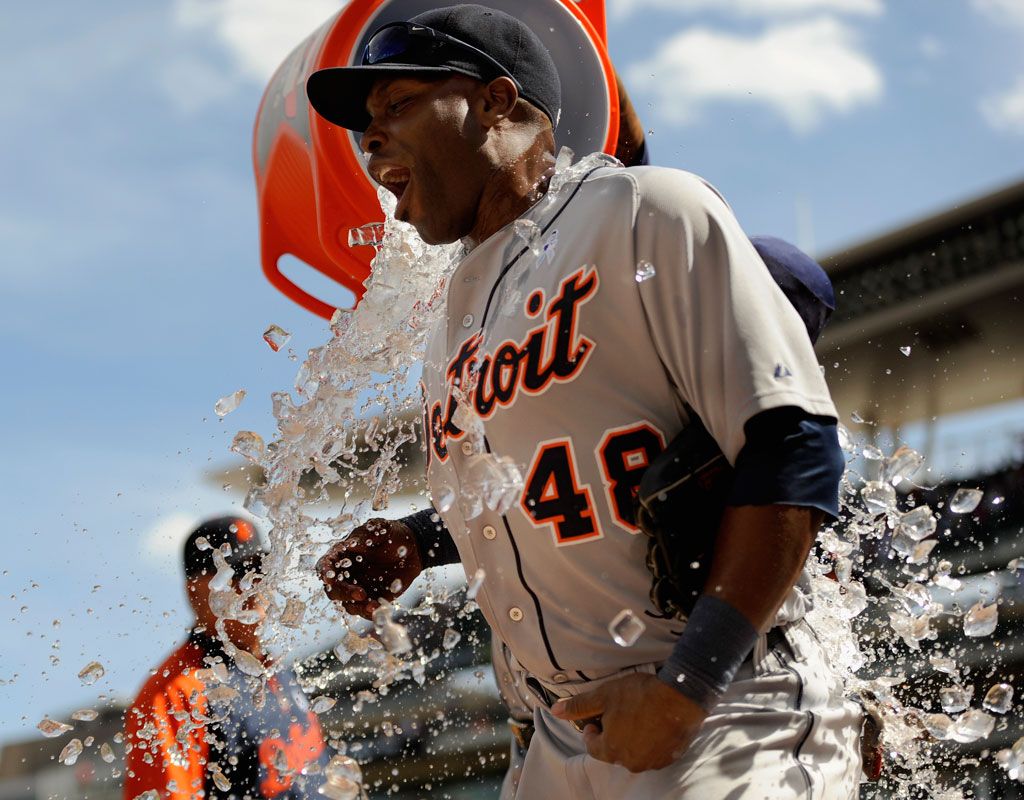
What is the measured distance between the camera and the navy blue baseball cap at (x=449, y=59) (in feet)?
7.13

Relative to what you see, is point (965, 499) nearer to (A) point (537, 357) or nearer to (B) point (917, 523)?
(B) point (917, 523)

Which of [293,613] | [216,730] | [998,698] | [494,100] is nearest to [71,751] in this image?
[293,613]

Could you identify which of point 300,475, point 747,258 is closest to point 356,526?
point 300,475

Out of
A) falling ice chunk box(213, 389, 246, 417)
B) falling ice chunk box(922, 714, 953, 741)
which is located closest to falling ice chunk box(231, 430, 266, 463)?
falling ice chunk box(213, 389, 246, 417)

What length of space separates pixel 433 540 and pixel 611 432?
30.1 inches

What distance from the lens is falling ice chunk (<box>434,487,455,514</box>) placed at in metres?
2.03

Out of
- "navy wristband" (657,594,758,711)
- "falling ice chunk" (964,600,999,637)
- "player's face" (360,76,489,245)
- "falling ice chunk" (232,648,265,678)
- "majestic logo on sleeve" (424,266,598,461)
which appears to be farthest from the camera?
"falling ice chunk" (232,648,265,678)

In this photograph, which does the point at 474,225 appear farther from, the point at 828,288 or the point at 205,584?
the point at 205,584

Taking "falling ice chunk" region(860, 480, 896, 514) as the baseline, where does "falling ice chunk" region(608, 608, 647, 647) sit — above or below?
above

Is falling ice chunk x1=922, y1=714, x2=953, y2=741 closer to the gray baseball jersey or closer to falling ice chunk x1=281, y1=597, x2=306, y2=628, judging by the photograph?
the gray baseball jersey

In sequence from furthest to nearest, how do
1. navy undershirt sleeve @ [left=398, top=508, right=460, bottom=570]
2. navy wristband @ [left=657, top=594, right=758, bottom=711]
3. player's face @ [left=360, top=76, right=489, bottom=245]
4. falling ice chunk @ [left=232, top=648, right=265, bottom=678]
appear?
falling ice chunk @ [left=232, top=648, right=265, bottom=678], navy undershirt sleeve @ [left=398, top=508, right=460, bottom=570], player's face @ [left=360, top=76, right=489, bottom=245], navy wristband @ [left=657, top=594, right=758, bottom=711]

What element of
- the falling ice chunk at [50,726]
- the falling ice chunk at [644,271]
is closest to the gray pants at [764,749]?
the falling ice chunk at [644,271]

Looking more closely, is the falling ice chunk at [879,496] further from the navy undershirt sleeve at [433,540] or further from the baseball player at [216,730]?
the baseball player at [216,730]

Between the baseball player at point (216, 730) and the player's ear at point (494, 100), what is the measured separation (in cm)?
164
